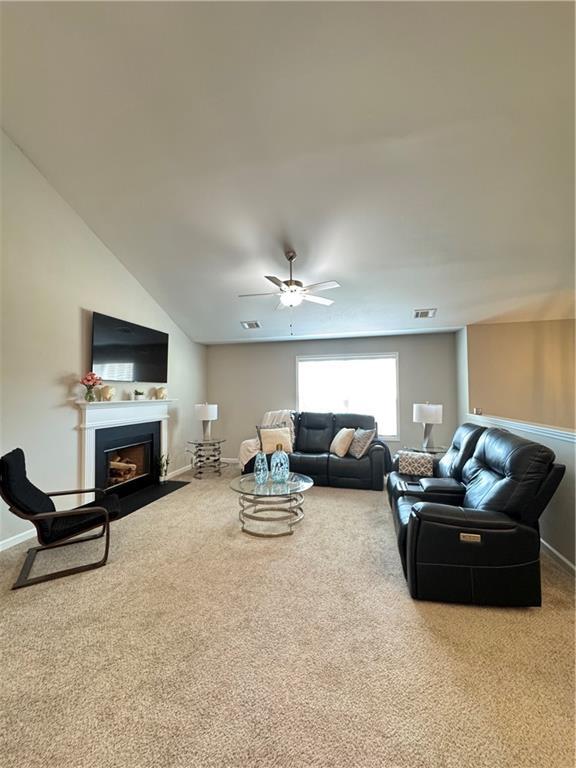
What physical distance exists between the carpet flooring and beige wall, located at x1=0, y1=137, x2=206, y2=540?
1206mm

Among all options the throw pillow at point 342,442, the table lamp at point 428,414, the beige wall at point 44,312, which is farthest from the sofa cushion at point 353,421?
the beige wall at point 44,312

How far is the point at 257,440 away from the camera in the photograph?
5.34 metres

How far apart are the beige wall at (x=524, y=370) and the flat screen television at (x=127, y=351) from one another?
191 inches

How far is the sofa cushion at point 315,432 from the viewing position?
5324mm

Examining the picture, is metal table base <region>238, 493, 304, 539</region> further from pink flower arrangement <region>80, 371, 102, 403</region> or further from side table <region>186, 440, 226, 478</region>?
pink flower arrangement <region>80, 371, 102, 403</region>

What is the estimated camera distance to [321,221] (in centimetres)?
338

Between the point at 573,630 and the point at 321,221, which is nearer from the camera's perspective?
the point at 573,630

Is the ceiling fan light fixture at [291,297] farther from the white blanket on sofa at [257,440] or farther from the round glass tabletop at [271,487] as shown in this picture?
the white blanket on sofa at [257,440]

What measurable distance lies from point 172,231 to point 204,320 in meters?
2.02

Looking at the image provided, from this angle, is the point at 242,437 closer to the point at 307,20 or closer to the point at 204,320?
the point at 204,320

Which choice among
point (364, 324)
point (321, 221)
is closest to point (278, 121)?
point (321, 221)

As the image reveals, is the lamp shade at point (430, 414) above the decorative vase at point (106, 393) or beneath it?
beneath

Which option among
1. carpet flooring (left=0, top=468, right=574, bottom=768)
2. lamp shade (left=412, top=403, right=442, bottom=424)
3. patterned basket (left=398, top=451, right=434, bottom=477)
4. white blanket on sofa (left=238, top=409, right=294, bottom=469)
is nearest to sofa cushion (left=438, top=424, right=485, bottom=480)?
patterned basket (left=398, top=451, right=434, bottom=477)

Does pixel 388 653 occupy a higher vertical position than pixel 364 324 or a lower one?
lower
